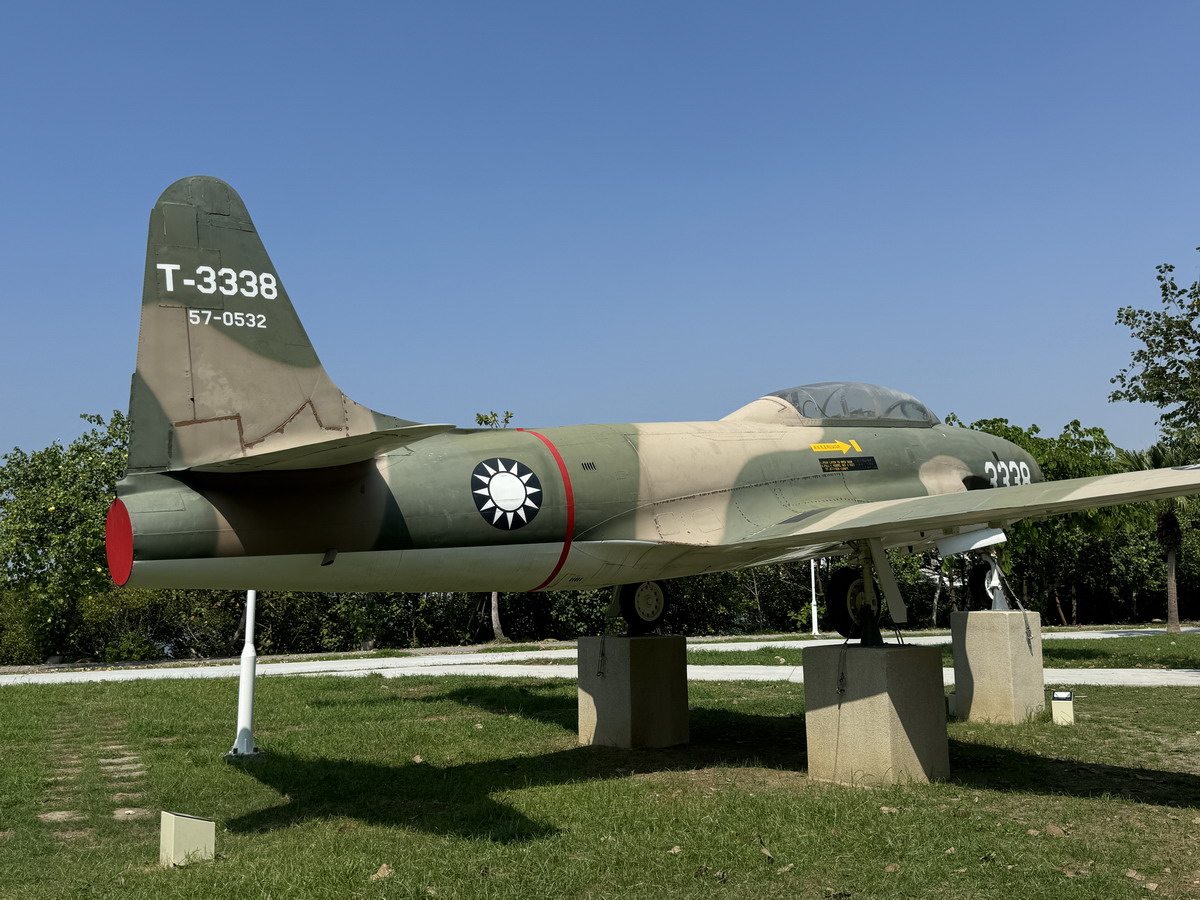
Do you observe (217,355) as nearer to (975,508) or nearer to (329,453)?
(329,453)

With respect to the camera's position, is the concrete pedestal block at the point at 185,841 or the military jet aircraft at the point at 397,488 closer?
the concrete pedestal block at the point at 185,841

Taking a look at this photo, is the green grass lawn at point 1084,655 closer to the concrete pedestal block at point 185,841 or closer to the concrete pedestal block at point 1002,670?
the concrete pedestal block at point 1002,670

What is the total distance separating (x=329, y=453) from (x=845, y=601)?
640 cm

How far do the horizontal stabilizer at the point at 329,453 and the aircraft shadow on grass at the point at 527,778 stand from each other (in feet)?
10.4

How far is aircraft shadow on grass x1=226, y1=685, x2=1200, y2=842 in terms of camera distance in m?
8.27

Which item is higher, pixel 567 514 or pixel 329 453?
pixel 329 453

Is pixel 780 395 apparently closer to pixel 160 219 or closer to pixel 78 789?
pixel 160 219

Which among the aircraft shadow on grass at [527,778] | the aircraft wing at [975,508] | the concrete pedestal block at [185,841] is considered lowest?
the aircraft shadow on grass at [527,778]

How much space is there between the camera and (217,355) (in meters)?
7.80

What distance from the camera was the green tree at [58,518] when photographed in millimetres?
28859

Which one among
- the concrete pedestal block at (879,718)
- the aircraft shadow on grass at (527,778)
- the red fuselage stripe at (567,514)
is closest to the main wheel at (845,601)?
the concrete pedestal block at (879,718)

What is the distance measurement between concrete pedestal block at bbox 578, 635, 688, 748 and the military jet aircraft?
4.58 feet

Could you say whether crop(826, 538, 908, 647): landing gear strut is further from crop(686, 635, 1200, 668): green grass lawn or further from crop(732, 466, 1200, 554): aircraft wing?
crop(686, 635, 1200, 668): green grass lawn

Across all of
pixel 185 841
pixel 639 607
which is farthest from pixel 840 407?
pixel 185 841
